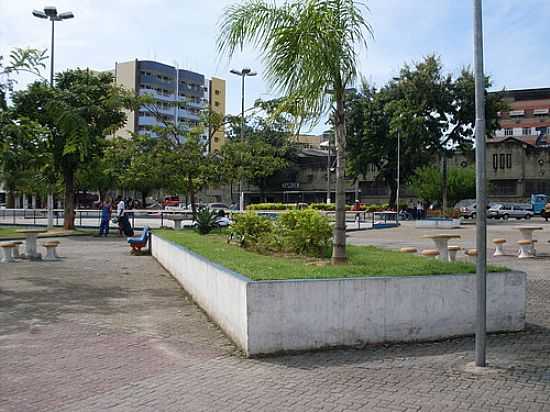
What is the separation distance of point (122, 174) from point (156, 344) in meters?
17.2

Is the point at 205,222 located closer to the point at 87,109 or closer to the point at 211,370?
the point at 87,109

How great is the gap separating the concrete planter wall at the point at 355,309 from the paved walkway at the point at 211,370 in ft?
0.60

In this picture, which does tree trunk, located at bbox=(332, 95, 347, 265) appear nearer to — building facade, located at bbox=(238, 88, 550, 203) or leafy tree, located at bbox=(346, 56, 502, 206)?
leafy tree, located at bbox=(346, 56, 502, 206)


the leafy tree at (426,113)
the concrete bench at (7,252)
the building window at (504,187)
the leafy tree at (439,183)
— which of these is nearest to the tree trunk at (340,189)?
the concrete bench at (7,252)

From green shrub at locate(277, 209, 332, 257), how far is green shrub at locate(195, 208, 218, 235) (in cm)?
607

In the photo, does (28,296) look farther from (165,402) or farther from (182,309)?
(165,402)

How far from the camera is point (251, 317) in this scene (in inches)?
257

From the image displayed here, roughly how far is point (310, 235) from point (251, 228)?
2093mm

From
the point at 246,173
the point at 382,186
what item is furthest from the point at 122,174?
the point at 382,186

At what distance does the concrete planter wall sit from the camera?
260 inches

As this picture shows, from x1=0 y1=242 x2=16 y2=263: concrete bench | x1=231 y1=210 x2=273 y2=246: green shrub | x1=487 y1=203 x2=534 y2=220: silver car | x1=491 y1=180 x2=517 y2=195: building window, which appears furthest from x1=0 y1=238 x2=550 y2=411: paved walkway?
x1=491 y1=180 x2=517 y2=195: building window

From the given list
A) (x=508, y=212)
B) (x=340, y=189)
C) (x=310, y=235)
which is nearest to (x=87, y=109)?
(x=310, y=235)

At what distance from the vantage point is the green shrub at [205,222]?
1684 centimetres

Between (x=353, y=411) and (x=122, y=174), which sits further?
(x=122, y=174)
